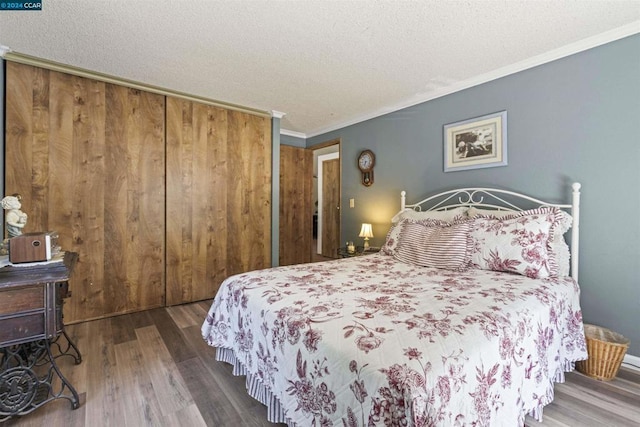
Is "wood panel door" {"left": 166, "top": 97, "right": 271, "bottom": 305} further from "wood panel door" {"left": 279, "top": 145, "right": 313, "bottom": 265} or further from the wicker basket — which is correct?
the wicker basket

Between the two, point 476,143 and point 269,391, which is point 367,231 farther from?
point 269,391

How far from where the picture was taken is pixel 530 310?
143 cm

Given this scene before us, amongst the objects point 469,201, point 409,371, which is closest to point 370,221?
point 469,201

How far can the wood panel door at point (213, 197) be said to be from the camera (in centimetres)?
319

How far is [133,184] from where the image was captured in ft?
9.65

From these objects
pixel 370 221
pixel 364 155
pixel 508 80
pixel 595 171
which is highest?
pixel 508 80

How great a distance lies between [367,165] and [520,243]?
2.27 m

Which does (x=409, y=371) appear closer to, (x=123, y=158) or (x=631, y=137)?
(x=631, y=137)

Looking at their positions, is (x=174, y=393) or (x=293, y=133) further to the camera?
(x=293, y=133)

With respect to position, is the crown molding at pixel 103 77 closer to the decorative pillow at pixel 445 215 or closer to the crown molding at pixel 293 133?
the crown molding at pixel 293 133

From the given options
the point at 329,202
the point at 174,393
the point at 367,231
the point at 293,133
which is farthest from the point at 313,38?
the point at 329,202

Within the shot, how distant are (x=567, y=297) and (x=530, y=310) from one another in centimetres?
61

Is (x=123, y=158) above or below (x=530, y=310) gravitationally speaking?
above

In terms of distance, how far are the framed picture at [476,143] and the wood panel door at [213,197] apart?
7.47ft
